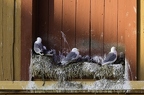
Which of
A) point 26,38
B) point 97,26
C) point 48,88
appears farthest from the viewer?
point 97,26

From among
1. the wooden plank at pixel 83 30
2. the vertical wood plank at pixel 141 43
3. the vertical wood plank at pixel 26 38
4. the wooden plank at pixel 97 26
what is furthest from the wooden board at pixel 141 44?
the vertical wood plank at pixel 26 38

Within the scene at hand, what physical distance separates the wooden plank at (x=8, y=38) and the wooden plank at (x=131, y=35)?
3.63 ft

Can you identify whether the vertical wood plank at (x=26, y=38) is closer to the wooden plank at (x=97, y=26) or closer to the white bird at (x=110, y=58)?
the wooden plank at (x=97, y=26)

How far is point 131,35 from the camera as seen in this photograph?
5.20 m

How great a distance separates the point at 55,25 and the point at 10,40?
1.53 feet

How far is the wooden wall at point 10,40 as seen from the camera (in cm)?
528

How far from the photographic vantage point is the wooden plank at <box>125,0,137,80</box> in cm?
516

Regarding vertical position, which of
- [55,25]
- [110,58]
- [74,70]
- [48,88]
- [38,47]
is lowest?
[48,88]

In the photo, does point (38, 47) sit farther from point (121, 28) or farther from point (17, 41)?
point (121, 28)

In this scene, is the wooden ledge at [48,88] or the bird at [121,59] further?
the bird at [121,59]

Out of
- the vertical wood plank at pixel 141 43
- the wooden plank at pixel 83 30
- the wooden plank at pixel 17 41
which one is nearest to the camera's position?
the vertical wood plank at pixel 141 43

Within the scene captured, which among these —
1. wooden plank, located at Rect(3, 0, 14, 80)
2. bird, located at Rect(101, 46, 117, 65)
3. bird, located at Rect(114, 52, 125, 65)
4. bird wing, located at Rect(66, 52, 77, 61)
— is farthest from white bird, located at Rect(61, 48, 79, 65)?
wooden plank, located at Rect(3, 0, 14, 80)

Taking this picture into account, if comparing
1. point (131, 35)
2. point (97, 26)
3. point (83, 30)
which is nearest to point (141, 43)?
point (131, 35)

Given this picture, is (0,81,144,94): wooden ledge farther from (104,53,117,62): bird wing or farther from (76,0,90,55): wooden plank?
(76,0,90,55): wooden plank
